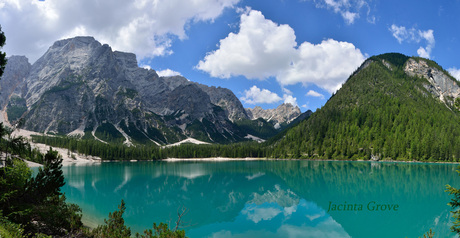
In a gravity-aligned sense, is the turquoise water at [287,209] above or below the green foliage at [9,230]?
below

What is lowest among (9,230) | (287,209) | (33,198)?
(287,209)

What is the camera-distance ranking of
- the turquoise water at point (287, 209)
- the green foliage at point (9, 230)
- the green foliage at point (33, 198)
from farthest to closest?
the turquoise water at point (287, 209), the green foliage at point (33, 198), the green foliage at point (9, 230)

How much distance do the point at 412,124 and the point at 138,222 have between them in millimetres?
202848

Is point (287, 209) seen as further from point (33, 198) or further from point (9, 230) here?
point (9, 230)

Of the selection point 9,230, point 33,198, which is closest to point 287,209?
point 33,198

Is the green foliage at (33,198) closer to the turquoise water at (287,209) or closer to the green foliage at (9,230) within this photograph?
the green foliage at (9,230)

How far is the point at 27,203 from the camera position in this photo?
1692cm

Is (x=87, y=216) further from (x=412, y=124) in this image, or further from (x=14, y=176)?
(x=412, y=124)

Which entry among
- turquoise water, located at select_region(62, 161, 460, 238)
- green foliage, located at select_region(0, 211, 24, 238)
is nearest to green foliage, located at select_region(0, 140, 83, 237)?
green foliage, located at select_region(0, 211, 24, 238)

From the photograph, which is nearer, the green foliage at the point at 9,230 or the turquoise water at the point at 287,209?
the green foliage at the point at 9,230

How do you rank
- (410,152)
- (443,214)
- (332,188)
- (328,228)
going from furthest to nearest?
(410,152), (332,188), (443,214), (328,228)

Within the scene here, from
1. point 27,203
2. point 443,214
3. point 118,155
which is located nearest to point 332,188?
point 443,214

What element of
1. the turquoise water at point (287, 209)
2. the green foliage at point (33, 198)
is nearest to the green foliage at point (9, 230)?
the green foliage at point (33, 198)

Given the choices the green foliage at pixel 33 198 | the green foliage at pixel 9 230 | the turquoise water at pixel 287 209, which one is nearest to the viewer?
the green foliage at pixel 9 230
